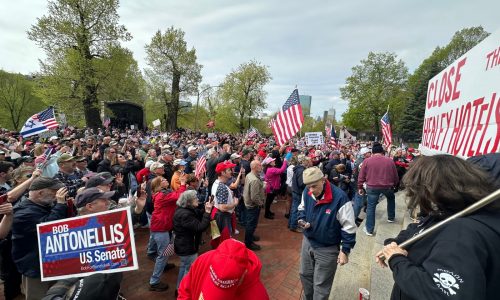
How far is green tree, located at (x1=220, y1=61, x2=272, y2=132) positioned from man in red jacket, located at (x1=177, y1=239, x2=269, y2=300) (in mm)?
42407

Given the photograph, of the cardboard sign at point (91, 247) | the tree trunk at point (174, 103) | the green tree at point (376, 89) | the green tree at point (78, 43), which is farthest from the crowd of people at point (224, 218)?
the green tree at point (376, 89)

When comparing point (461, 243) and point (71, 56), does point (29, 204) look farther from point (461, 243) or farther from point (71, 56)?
point (71, 56)

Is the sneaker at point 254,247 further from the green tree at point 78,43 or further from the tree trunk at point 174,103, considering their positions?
the tree trunk at point 174,103

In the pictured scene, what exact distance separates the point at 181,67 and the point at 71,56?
1428 cm

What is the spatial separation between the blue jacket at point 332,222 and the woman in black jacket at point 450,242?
1587mm

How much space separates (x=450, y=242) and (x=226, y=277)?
1.32m

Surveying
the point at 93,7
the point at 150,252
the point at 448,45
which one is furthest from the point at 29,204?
the point at 448,45

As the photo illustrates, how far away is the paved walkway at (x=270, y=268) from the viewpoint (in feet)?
14.9

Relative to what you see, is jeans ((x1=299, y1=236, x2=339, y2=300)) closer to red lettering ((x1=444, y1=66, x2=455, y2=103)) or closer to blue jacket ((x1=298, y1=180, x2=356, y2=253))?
blue jacket ((x1=298, y1=180, x2=356, y2=253))

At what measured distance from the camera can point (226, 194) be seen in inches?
195

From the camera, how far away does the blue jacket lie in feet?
10.8

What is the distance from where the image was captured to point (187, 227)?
13.2 ft

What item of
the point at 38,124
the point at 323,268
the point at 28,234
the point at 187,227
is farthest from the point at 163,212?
the point at 38,124

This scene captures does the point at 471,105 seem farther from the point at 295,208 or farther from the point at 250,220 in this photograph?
the point at 295,208
